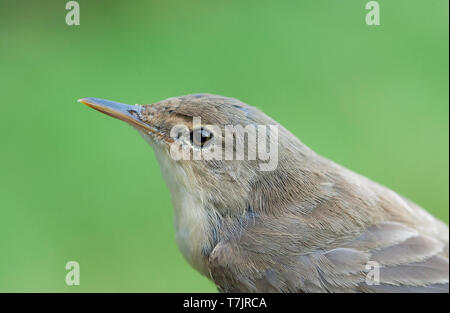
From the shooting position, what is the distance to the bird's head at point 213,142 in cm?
261

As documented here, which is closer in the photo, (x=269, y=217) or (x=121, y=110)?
(x=121, y=110)

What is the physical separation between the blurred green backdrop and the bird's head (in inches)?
47.0

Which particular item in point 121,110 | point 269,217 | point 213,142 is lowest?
point 269,217

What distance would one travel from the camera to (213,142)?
266cm

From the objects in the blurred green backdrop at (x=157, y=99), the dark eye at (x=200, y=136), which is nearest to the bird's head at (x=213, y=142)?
the dark eye at (x=200, y=136)

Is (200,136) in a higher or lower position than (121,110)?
lower

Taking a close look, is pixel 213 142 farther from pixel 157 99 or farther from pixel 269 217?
pixel 157 99

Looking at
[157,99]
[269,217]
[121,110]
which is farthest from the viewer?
[157,99]

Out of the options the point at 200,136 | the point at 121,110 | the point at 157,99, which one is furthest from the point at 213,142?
the point at 157,99

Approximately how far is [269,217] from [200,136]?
505 mm

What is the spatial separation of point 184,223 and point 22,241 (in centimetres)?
170

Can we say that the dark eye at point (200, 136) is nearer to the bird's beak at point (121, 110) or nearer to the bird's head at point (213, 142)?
the bird's head at point (213, 142)

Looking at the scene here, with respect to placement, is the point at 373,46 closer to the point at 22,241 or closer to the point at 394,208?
the point at 394,208

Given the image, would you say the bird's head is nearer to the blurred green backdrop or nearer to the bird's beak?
the bird's beak
